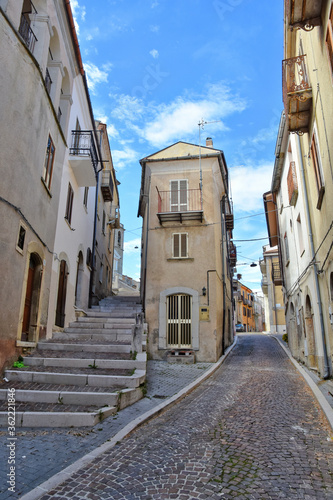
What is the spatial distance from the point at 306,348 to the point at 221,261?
6416 mm

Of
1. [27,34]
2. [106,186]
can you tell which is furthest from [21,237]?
[106,186]

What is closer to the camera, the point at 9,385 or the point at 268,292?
the point at 9,385

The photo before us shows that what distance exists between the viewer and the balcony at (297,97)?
9.12 meters

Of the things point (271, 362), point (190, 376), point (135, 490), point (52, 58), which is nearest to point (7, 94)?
point (52, 58)

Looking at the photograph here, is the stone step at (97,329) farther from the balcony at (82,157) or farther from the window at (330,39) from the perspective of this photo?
the window at (330,39)

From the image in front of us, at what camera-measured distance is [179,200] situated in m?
16.6

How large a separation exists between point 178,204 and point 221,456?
13.0m

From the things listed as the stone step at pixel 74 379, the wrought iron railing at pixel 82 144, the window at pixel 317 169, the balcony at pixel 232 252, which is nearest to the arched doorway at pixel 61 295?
the wrought iron railing at pixel 82 144

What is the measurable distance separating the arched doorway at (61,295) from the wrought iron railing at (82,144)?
13.7ft

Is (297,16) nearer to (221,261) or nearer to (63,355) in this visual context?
(63,355)

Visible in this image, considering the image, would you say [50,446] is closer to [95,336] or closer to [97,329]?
[95,336]

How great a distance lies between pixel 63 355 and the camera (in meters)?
8.95

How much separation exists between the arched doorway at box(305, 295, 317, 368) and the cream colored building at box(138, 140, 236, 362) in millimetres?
3842

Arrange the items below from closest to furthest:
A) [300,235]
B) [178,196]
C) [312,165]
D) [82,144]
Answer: [312,165]
[300,235]
[82,144]
[178,196]
